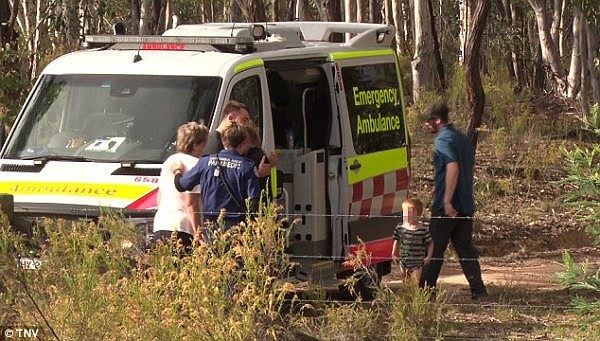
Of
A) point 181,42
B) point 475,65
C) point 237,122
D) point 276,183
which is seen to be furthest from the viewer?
point 475,65

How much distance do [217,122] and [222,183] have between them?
1008 mm

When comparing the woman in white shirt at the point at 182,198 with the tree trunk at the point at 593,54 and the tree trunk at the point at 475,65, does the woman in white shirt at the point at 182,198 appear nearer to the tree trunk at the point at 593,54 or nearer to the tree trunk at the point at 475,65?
the tree trunk at the point at 475,65

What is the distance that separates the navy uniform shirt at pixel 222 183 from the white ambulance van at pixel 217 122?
0.45 metres

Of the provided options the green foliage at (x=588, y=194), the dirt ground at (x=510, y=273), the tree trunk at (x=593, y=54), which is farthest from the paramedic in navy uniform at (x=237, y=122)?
the tree trunk at (x=593, y=54)

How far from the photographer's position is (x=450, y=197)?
10672 mm

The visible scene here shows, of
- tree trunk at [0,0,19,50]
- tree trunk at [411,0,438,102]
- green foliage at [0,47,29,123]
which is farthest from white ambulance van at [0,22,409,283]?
tree trunk at [411,0,438,102]

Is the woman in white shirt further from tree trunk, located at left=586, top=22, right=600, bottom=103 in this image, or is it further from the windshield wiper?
tree trunk, located at left=586, top=22, right=600, bottom=103

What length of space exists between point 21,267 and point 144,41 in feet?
11.2

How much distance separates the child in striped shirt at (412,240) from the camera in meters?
10.7

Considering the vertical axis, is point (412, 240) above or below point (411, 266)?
above

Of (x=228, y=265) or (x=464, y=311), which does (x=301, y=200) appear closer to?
(x=464, y=311)

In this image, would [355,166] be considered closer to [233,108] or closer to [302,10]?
[233,108]

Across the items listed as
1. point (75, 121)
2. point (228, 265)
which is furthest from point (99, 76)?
point (228, 265)

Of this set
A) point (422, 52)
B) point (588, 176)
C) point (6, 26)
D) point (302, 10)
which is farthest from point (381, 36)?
point (302, 10)
